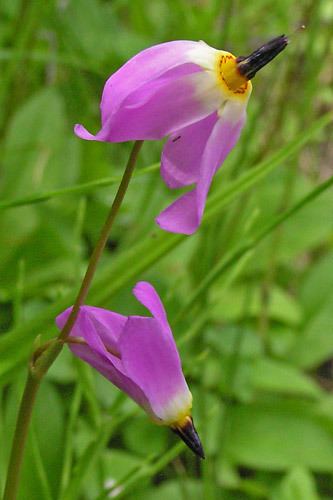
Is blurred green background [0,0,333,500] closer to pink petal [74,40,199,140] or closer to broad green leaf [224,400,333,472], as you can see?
broad green leaf [224,400,333,472]

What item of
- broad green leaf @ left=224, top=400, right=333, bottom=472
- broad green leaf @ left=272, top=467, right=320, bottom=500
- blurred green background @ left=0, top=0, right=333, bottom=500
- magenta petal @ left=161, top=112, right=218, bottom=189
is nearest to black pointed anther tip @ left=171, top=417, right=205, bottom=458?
magenta petal @ left=161, top=112, right=218, bottom=189

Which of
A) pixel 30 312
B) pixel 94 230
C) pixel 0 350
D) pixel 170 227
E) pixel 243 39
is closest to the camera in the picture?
pixel 170 227

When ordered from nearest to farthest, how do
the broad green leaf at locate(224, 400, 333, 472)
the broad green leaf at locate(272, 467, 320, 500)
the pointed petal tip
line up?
the pointed petal tip → the broad green leaf at locate(272, 467, 320, 500) → the broad green leaf at locate(224, 400, 333, 472)

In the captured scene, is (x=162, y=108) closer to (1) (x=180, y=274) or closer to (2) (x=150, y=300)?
(2) (x=150, y=300)

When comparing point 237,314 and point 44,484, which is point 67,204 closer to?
point 237,314

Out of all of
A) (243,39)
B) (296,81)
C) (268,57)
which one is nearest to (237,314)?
(296,81)

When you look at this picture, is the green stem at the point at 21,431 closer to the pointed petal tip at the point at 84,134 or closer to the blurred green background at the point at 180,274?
the pointed petal tip at the point at 84,134
